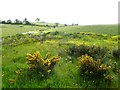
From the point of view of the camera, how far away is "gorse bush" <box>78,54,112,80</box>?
1834cm

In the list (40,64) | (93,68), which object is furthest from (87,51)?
(40,64)

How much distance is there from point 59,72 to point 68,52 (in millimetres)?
3883

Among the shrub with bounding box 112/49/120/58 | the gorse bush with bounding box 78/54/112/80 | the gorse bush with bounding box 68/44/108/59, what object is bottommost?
the gorse bush with bounding box 78/54/112/80

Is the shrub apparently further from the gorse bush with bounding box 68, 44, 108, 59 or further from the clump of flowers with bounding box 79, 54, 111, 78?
the clump of flowers with bounding box 79, 54, 111, 78

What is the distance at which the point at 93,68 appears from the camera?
18500mm

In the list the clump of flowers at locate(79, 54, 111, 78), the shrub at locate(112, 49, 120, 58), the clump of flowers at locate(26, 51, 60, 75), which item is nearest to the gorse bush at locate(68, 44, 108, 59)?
the shrub at locate(112, 49, 120, 58)

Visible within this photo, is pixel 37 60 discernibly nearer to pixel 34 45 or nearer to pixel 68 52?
pixel 68 52

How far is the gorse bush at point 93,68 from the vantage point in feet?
60.2

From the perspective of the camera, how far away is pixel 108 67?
19.1 meters

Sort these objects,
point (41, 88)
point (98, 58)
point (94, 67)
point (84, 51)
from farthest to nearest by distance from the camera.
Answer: point (84, 51), point (98, 58), point (94, 67), point (41, 88)

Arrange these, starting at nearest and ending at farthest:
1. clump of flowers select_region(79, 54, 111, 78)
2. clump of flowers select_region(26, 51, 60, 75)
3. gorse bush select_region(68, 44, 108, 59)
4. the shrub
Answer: clump of flowers select_region(26, 51, 60, 75) → clump of flowers select_region(79, 54, 111, 78) → gorse bush select_region(68, 44, 108, 59) → the shrub

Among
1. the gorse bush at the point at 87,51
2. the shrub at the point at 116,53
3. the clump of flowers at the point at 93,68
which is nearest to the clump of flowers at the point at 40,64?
the clump of flowers at the point at 93,68

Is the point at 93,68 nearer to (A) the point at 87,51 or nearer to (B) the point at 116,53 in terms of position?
(A) the point at 87,51

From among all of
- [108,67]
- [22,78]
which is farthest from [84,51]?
[22,78]
